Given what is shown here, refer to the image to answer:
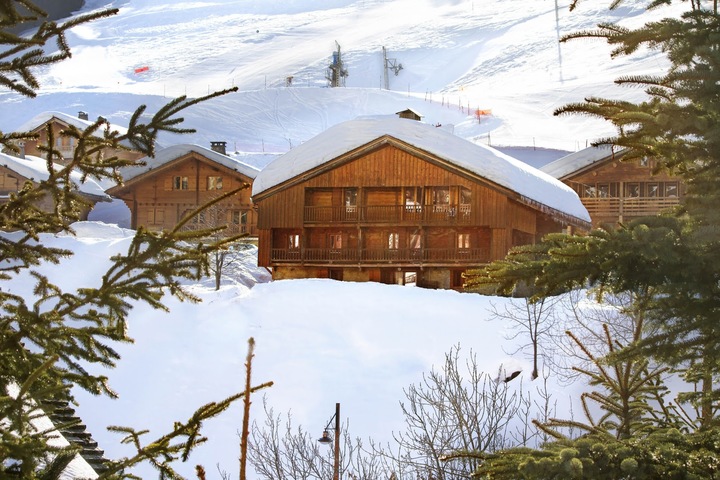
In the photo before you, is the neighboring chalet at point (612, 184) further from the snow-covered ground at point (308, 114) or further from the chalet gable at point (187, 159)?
the snow-covered ground at point (308, 114)

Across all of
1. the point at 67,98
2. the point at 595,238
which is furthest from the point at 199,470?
the point at 67,98

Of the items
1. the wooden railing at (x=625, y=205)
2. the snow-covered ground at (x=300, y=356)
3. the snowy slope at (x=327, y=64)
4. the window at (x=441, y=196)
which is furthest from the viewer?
the snowy slope at (x=327, y=64)

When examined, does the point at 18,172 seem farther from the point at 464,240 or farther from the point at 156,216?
the point at 464,240

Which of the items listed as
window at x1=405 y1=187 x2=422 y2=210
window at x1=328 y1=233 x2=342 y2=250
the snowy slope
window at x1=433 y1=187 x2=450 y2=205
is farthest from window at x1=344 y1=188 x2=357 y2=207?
the snowy slope

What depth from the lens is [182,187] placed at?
52750 millimetres

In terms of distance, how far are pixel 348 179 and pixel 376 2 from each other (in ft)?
432

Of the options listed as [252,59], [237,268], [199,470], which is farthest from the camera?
[252,59]

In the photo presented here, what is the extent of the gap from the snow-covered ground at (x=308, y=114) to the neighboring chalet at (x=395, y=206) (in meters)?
3.55

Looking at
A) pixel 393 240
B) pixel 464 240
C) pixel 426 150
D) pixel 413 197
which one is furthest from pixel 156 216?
pixel 426 150

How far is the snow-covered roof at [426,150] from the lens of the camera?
121 ft

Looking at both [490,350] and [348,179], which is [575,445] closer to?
[490,350]

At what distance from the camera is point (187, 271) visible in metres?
6.20

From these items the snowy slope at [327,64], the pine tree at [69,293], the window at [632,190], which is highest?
the snowy slope at [327,64]

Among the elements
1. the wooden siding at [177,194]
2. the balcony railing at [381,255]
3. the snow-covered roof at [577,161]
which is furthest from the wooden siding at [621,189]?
the wooden siding at [177,194]
